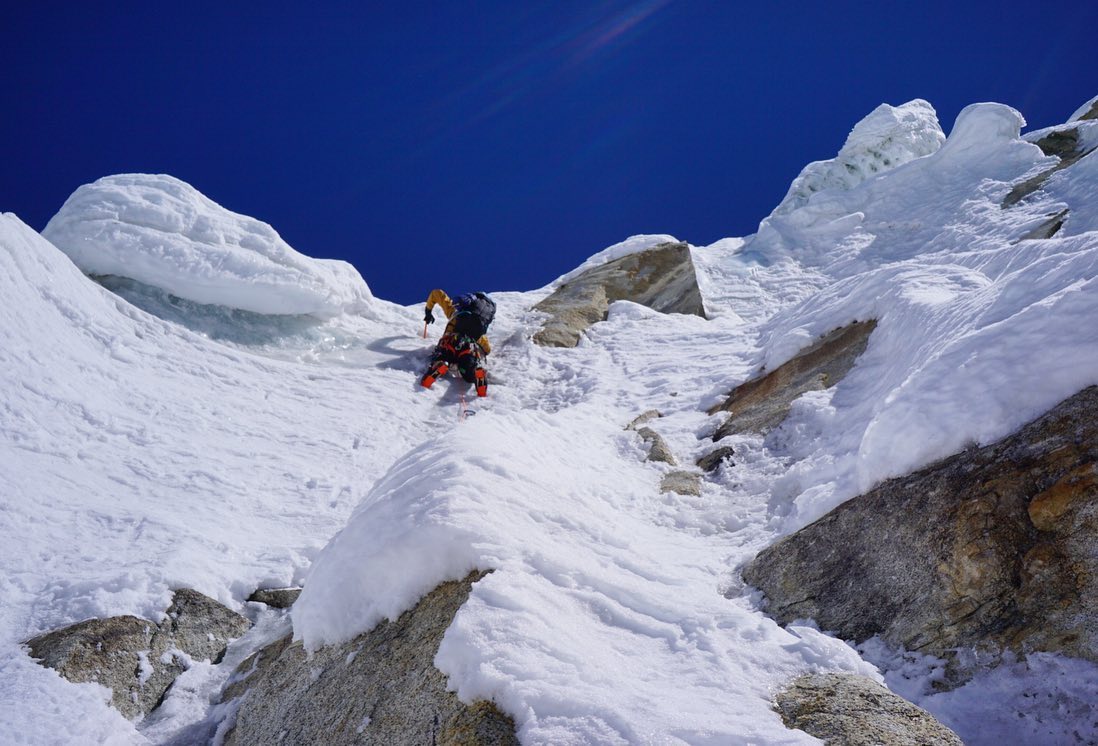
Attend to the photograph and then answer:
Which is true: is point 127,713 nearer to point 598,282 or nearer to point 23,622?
point 23,622

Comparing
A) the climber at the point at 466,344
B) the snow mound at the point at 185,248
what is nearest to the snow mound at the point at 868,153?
the climber at the point at 466,344

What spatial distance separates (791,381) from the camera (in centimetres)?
774

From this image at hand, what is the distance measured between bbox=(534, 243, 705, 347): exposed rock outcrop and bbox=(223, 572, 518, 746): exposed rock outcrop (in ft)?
33.0

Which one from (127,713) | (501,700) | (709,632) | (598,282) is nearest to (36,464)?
(127,713)

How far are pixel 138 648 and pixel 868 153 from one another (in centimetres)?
2860

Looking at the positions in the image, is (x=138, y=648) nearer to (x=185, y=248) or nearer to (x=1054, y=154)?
(x=185, y=248)

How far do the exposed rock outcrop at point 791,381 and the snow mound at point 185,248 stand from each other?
23.8 feet

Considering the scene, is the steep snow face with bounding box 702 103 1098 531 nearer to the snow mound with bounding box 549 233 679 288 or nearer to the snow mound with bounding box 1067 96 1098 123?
the snow mound with bounding box 549 233 679 288

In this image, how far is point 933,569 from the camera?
327cm

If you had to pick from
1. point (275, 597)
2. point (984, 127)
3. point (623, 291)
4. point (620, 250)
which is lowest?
point (275, 597)

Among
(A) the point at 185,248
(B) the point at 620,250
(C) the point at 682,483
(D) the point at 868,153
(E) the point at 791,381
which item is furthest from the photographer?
(D) the point at 868,153

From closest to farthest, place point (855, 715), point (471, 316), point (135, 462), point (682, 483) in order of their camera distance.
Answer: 1. point (855, 715)
2. point (682, 483)
3. point (135, 462)
4. point (471, 316)

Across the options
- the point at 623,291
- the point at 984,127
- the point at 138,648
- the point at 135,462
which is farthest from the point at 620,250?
the point at 138,648

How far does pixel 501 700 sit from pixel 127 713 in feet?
9.05
